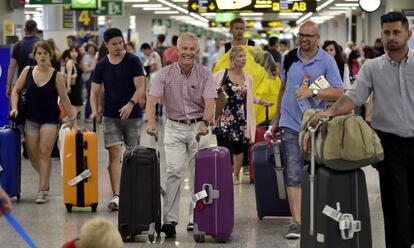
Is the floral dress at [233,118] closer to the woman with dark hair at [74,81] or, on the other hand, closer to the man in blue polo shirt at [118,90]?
the man in blue polo shirt at [118,90]

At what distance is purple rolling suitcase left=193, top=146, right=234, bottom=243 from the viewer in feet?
25.9

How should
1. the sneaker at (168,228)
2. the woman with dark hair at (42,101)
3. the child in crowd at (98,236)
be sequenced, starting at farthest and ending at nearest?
the woman with dark hair at (42,101), the sneaker at (168,228), the child in crowd at (98,236)

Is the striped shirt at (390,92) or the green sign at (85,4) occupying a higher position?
the green sign at (85,4)

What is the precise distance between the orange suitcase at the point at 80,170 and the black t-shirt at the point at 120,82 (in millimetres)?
376

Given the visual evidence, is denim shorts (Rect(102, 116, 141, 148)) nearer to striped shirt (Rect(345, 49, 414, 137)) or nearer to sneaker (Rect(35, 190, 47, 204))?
sneaker (Rect(35, 190, 47, 204))

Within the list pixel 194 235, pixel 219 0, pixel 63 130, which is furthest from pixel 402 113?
pixel 219 0

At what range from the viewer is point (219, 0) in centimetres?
1941

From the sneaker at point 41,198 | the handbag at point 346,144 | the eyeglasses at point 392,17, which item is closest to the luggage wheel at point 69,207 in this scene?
the sneaker at point 41,198

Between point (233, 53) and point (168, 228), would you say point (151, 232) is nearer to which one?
point (168, 228)

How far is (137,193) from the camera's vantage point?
802 cm

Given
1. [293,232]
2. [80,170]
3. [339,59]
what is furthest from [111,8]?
[293,232]

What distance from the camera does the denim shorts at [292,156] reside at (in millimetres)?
7945

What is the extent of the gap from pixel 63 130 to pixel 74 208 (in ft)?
6.39

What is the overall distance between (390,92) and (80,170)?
4.03 metres
